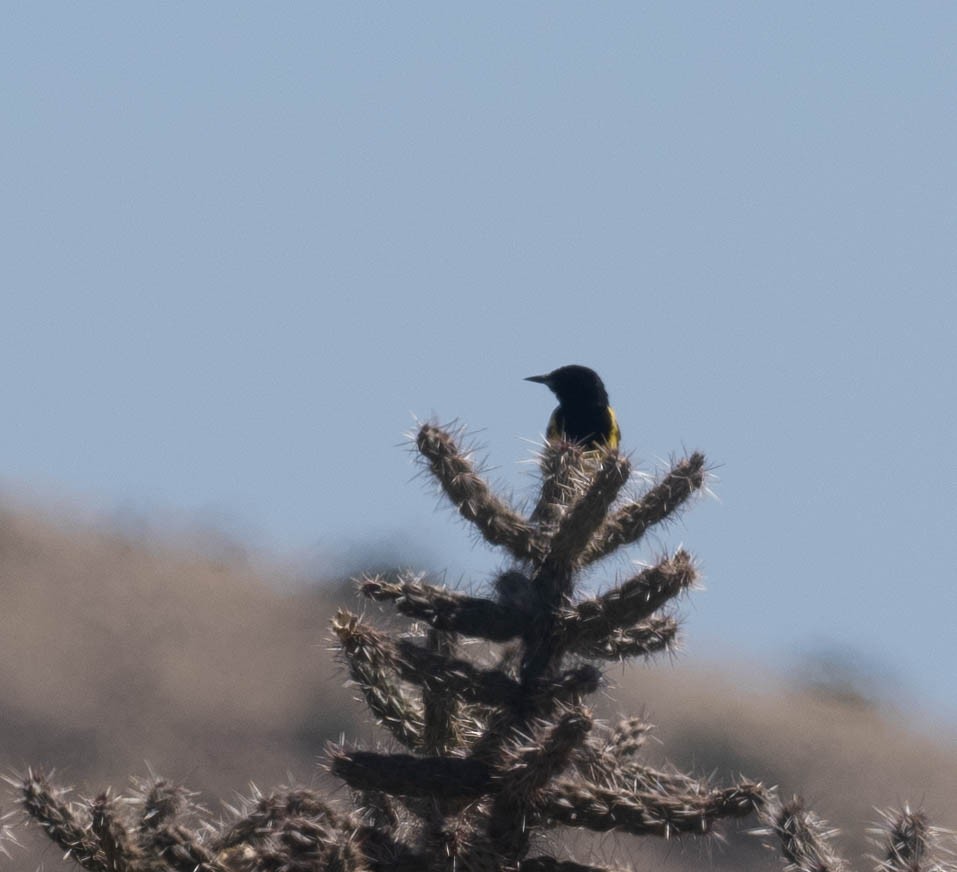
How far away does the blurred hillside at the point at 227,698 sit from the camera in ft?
68.1

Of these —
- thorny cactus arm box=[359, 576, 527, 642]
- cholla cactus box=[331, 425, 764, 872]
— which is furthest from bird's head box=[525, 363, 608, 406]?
thorny cactus arm box=[359, 576, 527, 642]

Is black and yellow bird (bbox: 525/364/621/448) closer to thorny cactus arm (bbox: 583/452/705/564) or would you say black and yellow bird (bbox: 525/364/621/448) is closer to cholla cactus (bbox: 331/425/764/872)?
cholla cactus (bbox: 331/425/764/872)

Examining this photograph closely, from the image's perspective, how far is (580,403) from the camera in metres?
10.8

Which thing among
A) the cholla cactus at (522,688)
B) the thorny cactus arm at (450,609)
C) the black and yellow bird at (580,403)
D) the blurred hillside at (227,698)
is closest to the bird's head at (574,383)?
the black and yellow bird at (580,403)

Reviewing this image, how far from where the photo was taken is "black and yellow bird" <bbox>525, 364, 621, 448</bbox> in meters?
10.7

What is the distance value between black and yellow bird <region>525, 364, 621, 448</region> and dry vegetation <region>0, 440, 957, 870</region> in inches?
362

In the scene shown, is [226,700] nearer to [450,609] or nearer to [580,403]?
[580,403]

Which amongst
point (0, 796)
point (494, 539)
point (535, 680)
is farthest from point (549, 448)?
point (0, 796)

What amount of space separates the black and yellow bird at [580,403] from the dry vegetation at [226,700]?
919cm

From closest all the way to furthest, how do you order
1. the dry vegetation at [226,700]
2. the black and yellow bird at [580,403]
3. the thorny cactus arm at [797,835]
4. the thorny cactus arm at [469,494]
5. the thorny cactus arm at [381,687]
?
the thorny cactus arm at [797,835]
the thorny cactus arm at [381,687]
the thorny cactus arm at [469,494]
the black and yellow bird at [580,403]
the dry vegetation at [226,700]

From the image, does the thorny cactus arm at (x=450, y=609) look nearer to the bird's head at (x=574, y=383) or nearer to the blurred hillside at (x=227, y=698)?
the bird's head at (x=574, y=383)

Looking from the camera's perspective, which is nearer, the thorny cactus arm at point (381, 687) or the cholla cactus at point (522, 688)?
the cholla cactus at point (522, 688)

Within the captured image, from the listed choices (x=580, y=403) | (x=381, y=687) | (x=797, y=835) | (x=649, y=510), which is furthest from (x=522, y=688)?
(x=580, y=403)

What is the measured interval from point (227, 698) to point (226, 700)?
0.08m
